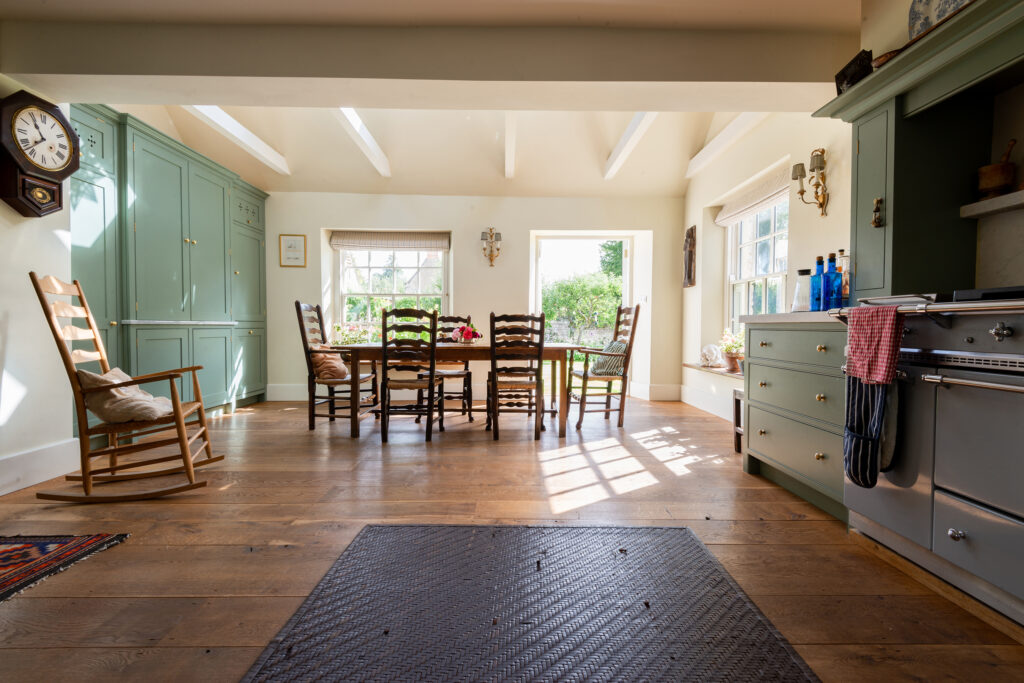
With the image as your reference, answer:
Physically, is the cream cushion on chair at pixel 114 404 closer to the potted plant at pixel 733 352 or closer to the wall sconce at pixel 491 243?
the wall sconce at pixel 491 243

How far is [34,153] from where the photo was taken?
2441mm

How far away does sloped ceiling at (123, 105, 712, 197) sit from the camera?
4.77m

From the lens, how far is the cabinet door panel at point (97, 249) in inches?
116

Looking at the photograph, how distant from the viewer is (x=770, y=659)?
1201 mm

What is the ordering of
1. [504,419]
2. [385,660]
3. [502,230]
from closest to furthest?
[385,660]
[504,419]
[502,230]

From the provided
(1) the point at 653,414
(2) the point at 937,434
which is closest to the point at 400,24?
(2) the point at 937,434

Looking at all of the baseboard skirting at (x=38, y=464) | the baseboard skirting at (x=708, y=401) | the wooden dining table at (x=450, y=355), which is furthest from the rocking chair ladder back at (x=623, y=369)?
the baseboard skirting at (x=38, y=464)

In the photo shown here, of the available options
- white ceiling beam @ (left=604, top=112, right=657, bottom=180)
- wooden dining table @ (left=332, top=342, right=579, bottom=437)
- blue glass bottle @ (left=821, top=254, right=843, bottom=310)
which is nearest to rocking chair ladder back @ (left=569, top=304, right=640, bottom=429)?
wooden dining table @ (left=332, top=342, right=579, bottom=437)

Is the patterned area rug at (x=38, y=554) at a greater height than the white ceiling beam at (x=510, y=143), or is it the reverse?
the white ceiling beam at (x=510, y=143)

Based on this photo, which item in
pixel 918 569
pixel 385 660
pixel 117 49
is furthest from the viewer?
pixel 117 49

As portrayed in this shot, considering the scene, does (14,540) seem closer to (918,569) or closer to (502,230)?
(918,569)

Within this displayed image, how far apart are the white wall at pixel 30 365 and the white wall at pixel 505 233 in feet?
8.86

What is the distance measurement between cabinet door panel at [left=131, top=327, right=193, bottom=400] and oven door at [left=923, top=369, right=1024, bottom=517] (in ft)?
14.6

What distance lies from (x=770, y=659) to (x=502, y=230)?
4850 millimetres
